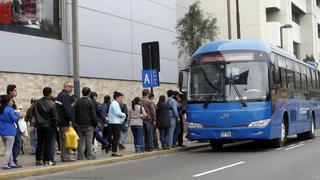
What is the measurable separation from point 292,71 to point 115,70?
23.0ft

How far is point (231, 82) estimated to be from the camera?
60.2 ft

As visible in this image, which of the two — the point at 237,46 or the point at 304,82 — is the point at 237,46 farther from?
the point at 304,82

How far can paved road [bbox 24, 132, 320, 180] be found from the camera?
12398 mm

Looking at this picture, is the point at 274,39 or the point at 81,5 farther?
the point at 274,39

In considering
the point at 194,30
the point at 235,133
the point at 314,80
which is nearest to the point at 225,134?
the point at 235,133

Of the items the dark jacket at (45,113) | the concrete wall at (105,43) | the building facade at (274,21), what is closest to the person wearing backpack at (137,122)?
the concrete wall at (105,43)

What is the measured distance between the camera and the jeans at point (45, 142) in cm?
1436

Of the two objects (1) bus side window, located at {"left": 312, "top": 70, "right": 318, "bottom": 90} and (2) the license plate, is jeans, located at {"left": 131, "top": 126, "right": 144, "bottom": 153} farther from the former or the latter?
(1) bus side window, located at {"left": 312, "top": 70, "right": 318, "bottom": 90}

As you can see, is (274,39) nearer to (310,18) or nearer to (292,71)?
(310,18)

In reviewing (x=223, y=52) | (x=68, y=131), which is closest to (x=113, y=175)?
(x=68, y=131)

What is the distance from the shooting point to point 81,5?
71.6ft

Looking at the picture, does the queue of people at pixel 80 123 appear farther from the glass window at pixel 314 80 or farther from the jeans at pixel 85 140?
the glass window at pixel 314 80

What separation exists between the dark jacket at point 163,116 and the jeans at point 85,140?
149 inches

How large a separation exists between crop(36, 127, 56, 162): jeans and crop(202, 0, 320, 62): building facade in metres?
35.0
